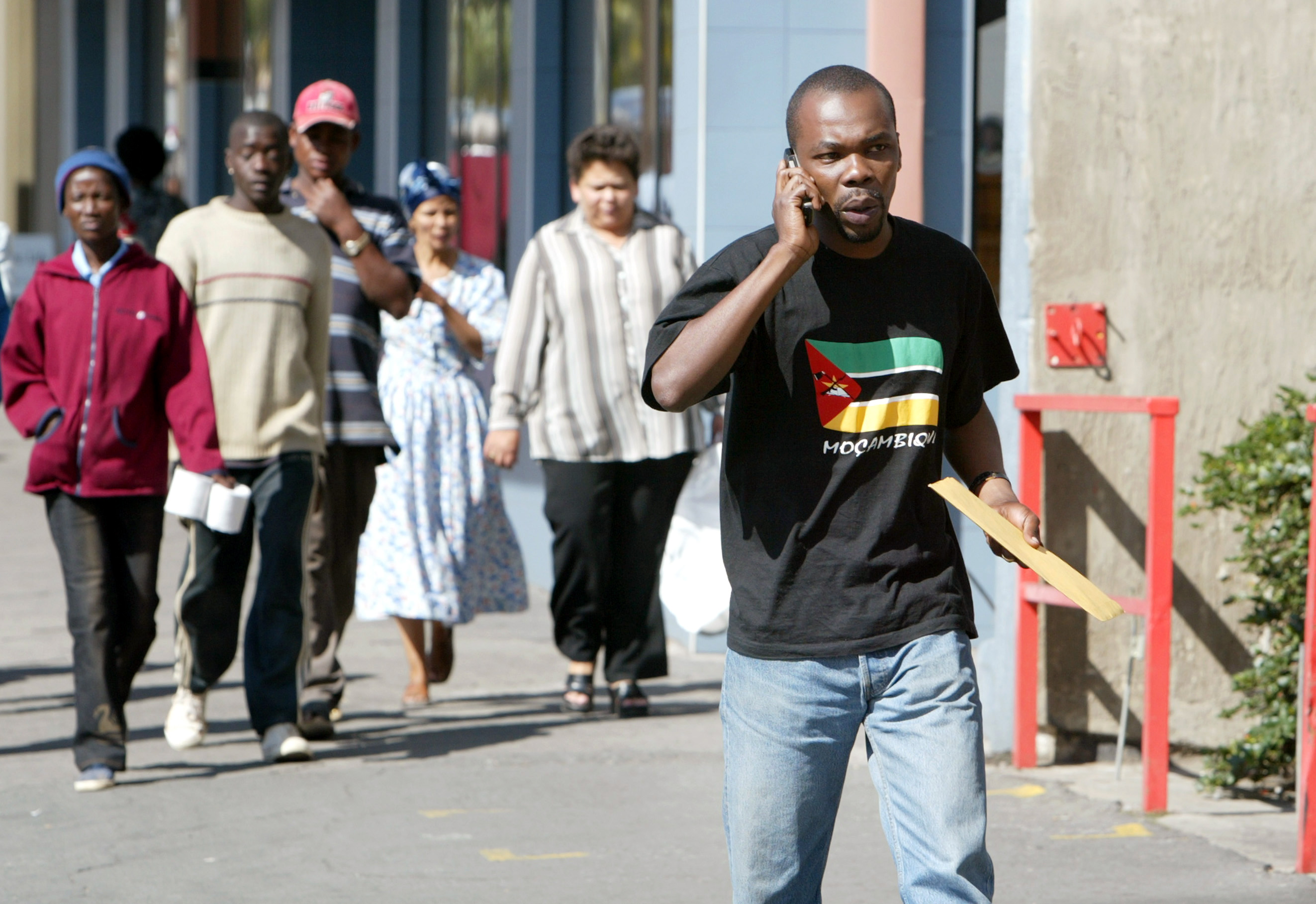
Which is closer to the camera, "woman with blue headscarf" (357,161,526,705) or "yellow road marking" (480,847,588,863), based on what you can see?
"yellow road marking" (480,847,588,863)

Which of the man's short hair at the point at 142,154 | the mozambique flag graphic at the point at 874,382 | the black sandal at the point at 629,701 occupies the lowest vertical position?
the black sandal at the point at 629,701

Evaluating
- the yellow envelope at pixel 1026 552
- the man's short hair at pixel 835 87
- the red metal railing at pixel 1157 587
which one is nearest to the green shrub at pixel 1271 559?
the red metal railing at pixel 1157 587

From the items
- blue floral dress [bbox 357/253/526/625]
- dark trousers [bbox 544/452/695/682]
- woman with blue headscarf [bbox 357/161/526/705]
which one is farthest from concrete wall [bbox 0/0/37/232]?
dark trousers [bbox 544/452/695/682]

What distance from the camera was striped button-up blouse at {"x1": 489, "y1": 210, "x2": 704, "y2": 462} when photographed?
6.98 metres

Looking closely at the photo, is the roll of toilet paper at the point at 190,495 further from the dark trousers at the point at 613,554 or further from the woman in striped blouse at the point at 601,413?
the dark trousers at the point at 613,554

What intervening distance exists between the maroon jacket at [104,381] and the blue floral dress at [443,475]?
161cm

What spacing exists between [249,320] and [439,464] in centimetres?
161

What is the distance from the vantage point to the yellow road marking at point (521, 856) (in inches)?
202

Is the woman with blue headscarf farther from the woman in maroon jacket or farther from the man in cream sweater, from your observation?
the woman in maroon jacket

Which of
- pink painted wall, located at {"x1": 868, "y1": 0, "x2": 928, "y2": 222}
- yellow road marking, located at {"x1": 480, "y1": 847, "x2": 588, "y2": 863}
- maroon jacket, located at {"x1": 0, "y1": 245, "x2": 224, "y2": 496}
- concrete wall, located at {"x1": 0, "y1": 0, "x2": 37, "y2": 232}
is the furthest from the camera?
concrete wall, located at {"x1": 0, "y1": 0, "x2": 37, "y2": 232}

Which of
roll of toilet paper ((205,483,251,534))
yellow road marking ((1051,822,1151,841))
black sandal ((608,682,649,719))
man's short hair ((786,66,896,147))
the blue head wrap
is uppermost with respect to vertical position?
the blue head wrap

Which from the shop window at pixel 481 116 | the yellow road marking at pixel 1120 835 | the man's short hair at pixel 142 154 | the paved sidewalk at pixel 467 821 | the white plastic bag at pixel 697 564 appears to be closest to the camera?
the paved sidewalk at pixel 467 821

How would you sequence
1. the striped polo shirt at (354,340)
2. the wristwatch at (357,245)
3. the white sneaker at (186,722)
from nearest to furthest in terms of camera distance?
the white sneaker at (186,722) → the wristwatch at (357,245) → the striped polo shirt at (354,340)

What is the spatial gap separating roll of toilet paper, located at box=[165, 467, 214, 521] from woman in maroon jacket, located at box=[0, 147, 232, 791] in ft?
0.10
